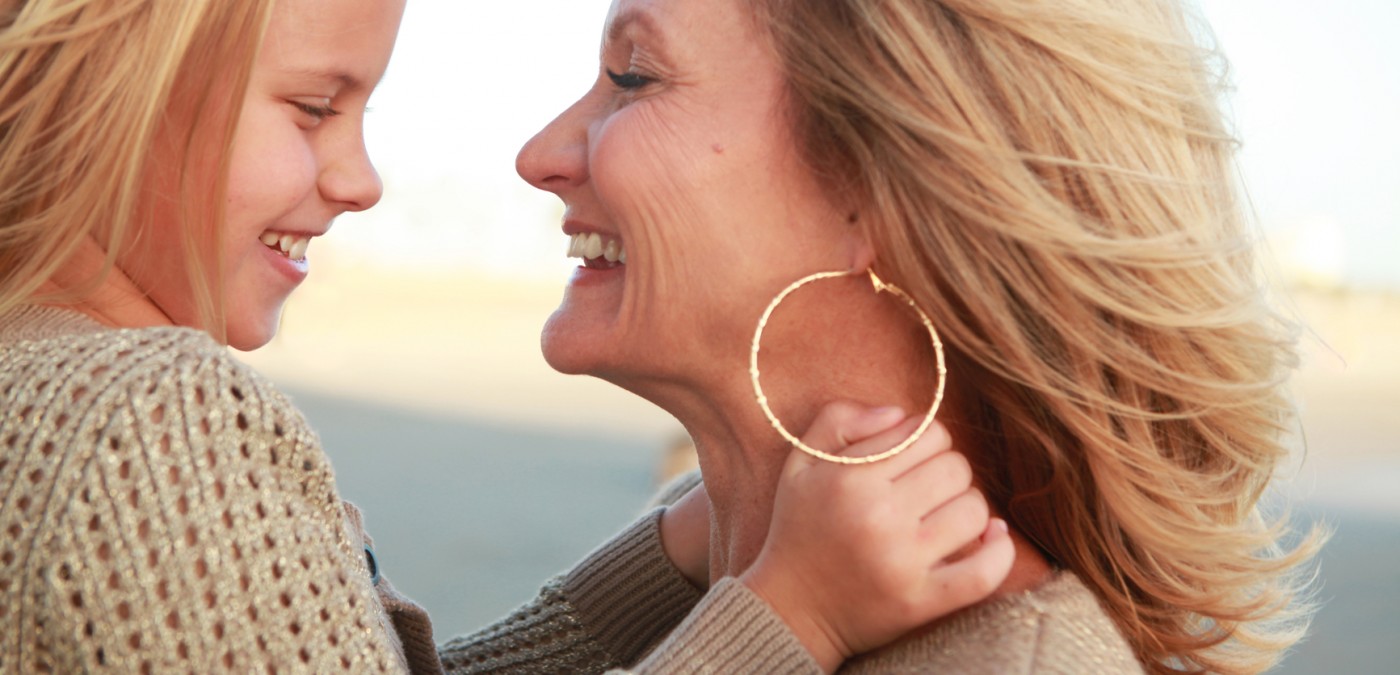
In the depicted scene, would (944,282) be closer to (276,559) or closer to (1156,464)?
(1156,464)

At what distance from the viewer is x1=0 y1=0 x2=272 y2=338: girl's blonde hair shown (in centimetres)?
234

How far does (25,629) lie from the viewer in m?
1.88

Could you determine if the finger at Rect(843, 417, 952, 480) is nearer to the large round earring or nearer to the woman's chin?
the large round earring

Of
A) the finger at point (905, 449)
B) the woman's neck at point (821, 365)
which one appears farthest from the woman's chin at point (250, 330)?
the finger at point (905, 449)

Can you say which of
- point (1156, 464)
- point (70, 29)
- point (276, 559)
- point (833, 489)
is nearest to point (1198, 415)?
point (1156, 464)

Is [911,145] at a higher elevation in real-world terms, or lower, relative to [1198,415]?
higher

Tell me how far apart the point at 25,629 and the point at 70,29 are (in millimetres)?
1006

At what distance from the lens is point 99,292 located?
2477mm

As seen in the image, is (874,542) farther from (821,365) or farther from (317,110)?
(317,110)

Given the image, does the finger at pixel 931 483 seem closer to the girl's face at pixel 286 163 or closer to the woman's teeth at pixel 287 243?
the girl's face at pixel 286 163

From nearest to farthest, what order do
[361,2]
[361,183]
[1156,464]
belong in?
1. [1156,464]
2. [361,2]
3. [361,183]

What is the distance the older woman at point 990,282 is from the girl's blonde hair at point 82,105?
2.39 feet

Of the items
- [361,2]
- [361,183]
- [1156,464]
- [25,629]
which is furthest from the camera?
[361,183]

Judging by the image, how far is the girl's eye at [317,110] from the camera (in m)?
2.67
